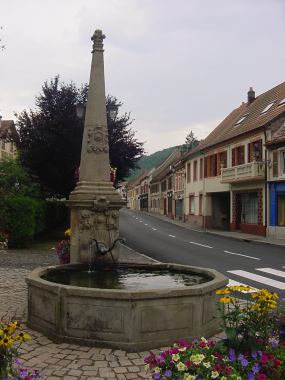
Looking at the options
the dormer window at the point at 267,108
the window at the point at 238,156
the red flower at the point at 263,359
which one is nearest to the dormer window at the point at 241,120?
the dormer window at the point at 267,108

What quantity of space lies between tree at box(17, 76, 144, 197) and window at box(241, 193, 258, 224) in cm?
890

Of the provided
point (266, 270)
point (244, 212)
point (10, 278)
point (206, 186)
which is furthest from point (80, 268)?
point (206, 186)

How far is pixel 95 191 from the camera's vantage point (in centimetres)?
894

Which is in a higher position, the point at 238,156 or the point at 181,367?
the point at 238,156

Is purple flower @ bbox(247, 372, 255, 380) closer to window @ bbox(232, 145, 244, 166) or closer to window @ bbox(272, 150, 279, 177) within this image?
window @ bbox(272, 150, 279, 177)

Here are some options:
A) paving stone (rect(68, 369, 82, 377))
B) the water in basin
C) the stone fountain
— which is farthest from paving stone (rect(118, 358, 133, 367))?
the water in basin

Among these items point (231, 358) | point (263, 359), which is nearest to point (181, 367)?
point (231, 358)

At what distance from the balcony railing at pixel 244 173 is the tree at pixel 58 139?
7296mm

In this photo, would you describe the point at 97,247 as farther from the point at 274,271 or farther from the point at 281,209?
the point at 281,209

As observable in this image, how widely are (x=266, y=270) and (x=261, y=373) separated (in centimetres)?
1049

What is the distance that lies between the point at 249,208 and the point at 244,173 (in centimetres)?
271

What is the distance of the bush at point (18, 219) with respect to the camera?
59.6ft

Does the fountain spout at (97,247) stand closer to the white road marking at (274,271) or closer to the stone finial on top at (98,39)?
the stone finial on top at (98,39)

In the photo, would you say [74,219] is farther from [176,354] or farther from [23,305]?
[176,354]
